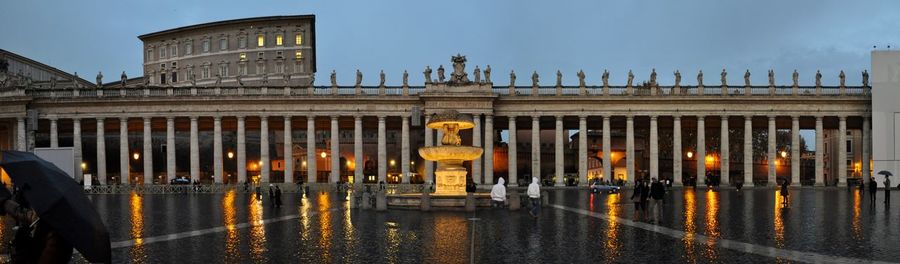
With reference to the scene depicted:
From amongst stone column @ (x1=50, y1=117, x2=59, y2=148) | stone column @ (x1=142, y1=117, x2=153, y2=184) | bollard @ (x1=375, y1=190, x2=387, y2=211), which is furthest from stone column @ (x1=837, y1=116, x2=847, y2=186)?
stone column @ (x1=50, y1=117, x2=59, y2=148)

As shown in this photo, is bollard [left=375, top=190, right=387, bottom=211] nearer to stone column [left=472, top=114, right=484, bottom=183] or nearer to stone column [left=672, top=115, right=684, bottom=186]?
stone column [left=472, top=114, right=484, bottom=183]

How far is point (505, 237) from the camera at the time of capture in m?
21.1

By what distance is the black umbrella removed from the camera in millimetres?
6977

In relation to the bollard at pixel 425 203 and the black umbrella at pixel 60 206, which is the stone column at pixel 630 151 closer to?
the bollard at pixel 425 203

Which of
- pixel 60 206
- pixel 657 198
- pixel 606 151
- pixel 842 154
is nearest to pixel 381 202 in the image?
pixel 657 198

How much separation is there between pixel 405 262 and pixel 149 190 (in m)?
52.4

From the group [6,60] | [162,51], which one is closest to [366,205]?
[6,60]

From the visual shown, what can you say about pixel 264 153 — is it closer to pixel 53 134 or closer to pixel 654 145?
pixel 53 134

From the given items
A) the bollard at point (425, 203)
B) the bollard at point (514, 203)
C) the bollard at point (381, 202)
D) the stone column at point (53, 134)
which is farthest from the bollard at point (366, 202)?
the stone column at point (53, 134)

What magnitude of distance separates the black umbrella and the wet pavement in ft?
30.0

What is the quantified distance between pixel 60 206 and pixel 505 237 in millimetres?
15222

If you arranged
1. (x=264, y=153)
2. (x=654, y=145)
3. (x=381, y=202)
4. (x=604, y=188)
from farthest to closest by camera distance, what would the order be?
(x=654, y=145)
(x=264, y=153)
(x=604, y=188)
(x=381, y=202)

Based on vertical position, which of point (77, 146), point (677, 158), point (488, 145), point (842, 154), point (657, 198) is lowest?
point (657, 198)

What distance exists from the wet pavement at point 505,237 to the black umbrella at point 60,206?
9157 mm
